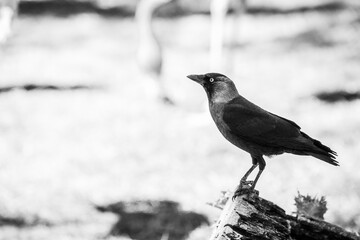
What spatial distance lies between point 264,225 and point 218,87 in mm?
712

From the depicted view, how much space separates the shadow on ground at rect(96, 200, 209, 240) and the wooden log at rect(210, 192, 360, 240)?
5.38 ft

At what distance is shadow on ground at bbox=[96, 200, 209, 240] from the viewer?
5094 millimetres

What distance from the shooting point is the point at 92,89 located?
858 centimetres

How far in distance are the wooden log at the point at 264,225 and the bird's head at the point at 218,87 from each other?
51 cm

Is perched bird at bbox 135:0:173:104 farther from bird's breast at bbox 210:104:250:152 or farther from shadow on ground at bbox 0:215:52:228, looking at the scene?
bird's breast at bbox 210:104:250:152

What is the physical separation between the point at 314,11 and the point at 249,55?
2.55 meters

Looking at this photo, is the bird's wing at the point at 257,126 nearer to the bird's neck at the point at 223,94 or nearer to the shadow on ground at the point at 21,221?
the bird's neck at the point at 223,94

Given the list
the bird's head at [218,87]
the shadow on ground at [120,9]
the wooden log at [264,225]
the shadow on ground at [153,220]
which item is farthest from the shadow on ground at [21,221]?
the shadow on ground at [120,9]

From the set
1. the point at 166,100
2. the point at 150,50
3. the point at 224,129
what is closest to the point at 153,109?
the point at 166,100

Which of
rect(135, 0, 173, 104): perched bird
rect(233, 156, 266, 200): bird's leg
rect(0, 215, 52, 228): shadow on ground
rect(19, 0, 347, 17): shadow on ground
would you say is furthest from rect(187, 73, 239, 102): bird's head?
rect(19, 0, 347, 17): shadow on ground

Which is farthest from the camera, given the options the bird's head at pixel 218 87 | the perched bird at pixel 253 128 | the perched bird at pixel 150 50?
the perched bird at pixel 150 50

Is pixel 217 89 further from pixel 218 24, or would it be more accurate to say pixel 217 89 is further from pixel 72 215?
pixel 218 24

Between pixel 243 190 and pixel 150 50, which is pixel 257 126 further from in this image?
pixel 150 50

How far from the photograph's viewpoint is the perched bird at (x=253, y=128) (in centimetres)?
318
